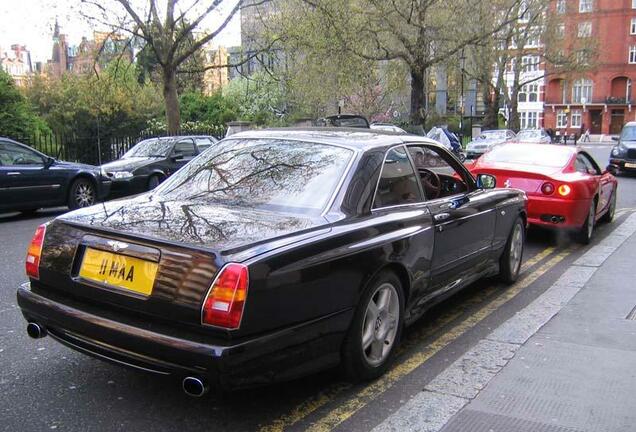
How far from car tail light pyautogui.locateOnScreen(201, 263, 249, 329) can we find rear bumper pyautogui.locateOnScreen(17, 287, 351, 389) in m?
0.11

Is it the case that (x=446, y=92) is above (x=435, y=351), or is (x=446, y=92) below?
above

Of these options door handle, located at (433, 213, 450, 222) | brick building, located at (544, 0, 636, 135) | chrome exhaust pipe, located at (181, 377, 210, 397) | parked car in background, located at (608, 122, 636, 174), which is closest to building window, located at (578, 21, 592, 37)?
brick building, located at (544, 0, 636, 135)

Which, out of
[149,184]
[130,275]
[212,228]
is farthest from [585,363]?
[149,184]

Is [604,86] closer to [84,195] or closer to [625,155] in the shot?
[625,155]

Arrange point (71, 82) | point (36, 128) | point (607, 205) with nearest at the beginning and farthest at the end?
point (607, 205) < point (36, 128) < point (71, 82)

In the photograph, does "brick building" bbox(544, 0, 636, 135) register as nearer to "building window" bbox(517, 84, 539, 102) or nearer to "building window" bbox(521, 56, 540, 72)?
"building window" bbox(517, 84, 539, 102)

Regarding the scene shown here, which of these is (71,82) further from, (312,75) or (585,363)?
(585,363)

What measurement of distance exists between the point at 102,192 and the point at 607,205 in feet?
31.0

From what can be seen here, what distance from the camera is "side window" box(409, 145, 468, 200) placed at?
15.8 feet

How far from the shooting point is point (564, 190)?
8.04 meters

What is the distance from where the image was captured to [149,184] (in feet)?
45.4

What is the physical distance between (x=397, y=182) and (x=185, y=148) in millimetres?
11864

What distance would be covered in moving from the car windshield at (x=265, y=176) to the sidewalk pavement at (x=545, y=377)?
1407 mm

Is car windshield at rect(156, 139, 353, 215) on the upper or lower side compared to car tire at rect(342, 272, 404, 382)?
upper
